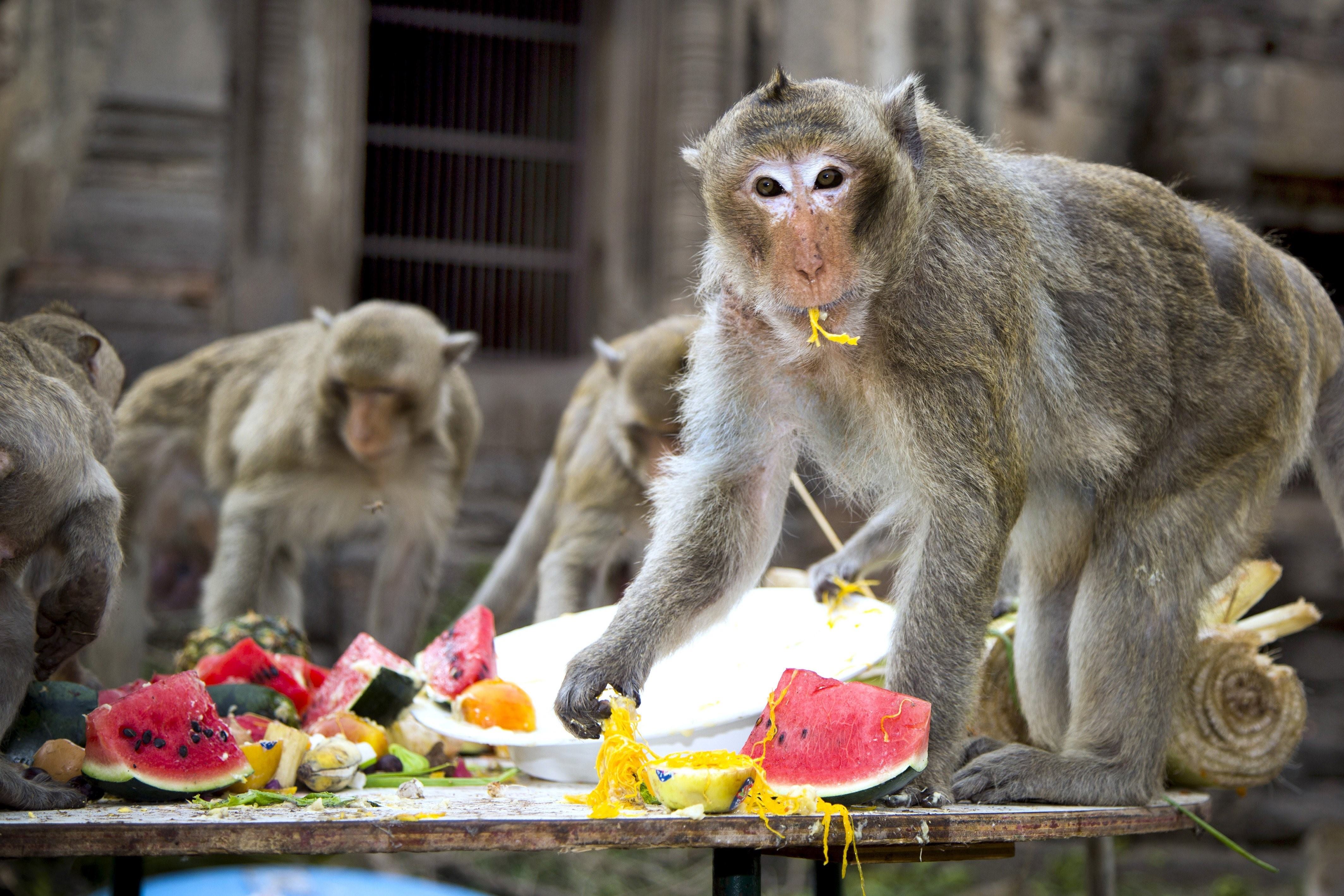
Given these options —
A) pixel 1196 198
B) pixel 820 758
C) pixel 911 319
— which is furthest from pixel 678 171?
pixel 820 758

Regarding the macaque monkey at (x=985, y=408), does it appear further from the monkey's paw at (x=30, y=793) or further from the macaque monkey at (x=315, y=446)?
the macaque monkey at (x=315, y=446)

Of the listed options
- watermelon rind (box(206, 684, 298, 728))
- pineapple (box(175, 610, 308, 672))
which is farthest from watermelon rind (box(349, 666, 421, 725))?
pineapple (box(175, 610, 308, 672))

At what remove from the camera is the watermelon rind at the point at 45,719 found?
253 centimetres

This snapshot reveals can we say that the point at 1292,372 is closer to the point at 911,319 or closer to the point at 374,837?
the point at 911,319

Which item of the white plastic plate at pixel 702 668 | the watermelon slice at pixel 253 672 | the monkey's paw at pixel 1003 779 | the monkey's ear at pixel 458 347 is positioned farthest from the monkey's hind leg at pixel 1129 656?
the monkey's ear at pixel 458 347

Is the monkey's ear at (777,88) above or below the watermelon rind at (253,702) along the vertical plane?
above

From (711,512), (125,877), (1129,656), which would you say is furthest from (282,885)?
(1129,656)

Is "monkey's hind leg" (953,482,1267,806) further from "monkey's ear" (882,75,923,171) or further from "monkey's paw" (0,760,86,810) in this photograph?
"monkey's paw" (0,760,86,810)

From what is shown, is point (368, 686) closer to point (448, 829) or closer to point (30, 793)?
point (30, 793)

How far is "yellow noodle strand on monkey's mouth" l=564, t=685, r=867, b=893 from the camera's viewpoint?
7.28ft

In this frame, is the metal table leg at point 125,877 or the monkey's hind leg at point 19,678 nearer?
the monkey's hind leg at point 19,678

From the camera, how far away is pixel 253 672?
3.28 m

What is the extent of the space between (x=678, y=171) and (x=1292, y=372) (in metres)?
4.75

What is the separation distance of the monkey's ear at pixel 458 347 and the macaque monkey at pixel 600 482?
0.47 m
